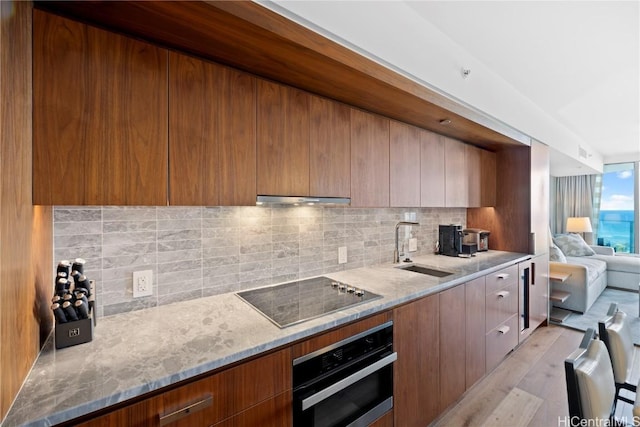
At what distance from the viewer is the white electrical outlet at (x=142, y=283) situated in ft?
4.38

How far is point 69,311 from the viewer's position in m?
1.00

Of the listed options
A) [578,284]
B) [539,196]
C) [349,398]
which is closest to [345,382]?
[349,398]

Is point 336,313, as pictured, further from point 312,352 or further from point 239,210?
point 239,210

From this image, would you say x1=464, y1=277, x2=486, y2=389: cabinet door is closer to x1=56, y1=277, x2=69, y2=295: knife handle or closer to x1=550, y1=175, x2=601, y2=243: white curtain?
x1=56, y1=277, x2=69, y2=295: knife handle

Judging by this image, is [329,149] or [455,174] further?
[455,174]

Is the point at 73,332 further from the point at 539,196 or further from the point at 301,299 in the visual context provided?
the point at 539,196

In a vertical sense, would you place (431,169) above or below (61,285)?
above

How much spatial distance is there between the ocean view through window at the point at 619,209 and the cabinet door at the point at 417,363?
6444 mm

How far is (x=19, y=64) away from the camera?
83 cm

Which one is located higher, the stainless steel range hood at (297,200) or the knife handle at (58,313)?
the stainless steel range hood at (297,200)

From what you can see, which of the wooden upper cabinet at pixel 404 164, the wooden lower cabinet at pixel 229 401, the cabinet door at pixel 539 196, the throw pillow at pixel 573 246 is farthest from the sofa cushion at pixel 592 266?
the wooden lower cabinet at pixel 229 401

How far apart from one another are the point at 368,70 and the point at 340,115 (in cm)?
36

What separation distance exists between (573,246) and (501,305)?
3.87m

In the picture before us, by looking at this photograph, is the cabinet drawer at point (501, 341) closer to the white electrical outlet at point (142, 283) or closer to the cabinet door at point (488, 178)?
the cabinet door at point (488, 178)
